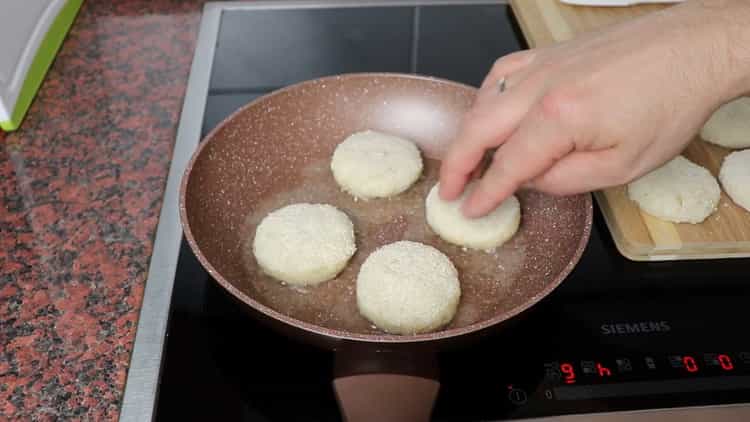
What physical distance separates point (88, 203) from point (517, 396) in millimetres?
664

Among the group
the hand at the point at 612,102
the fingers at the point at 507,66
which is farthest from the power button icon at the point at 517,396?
the fingers at the point at 507,66

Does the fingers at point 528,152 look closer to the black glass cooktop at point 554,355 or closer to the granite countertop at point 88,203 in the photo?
the black glass cooktop at point 554,355

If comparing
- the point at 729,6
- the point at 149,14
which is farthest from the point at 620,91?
the point at 149,14

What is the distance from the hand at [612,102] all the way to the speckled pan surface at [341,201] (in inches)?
5.3

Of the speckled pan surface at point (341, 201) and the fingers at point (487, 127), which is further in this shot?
the speckled pan surface at point (341, 201)

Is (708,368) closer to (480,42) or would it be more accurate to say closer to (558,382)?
(558,382)

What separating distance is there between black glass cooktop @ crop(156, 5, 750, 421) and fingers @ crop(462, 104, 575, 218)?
20 centimetres

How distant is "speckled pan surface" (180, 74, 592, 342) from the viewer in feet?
2.95

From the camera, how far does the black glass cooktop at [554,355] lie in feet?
2.50

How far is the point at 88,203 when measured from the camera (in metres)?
0.98

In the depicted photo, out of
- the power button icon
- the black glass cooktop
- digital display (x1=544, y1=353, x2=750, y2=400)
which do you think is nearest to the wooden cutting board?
the black glass cooktop

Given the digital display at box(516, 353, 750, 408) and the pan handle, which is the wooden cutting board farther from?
the pan handle

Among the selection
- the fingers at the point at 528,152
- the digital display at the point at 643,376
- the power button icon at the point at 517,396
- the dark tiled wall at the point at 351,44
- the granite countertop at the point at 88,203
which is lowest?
the power button icon at the point at 517,396

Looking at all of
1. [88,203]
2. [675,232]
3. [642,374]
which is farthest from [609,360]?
[88,203]
